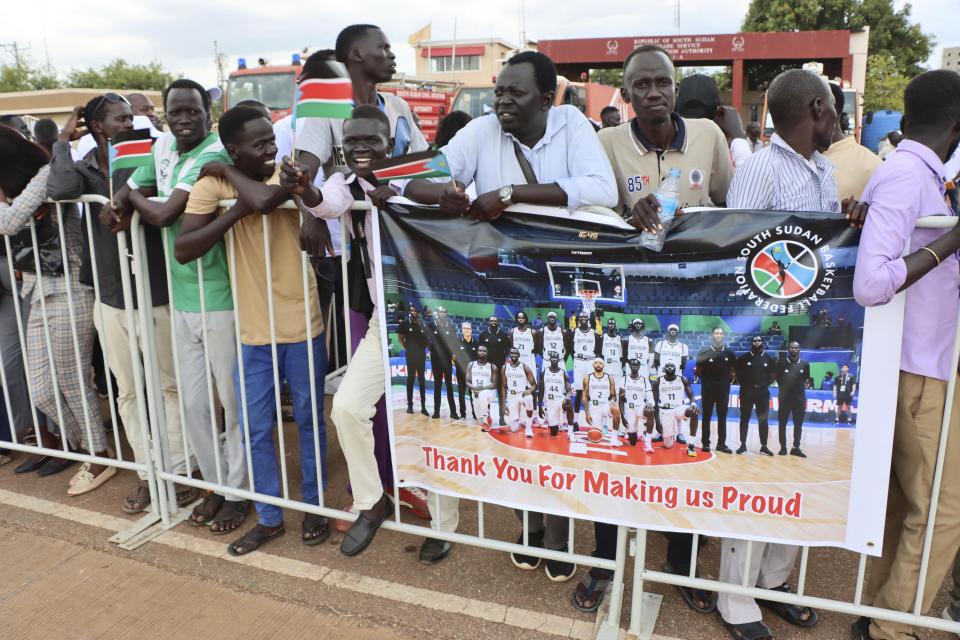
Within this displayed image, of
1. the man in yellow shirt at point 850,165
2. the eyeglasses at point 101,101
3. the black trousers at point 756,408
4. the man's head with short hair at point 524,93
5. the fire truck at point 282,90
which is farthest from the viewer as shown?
the fire truck at point 282,90

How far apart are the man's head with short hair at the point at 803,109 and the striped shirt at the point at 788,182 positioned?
0.05 metres

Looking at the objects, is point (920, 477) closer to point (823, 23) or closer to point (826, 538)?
point (826, 538)

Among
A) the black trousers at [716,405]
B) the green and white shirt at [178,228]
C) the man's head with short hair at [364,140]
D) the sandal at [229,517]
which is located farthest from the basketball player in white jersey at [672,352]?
the sandal at [229,517]

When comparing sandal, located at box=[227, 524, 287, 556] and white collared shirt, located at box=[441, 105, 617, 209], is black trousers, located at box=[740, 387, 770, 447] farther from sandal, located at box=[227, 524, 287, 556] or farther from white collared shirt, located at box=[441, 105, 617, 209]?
sandal, located at box=[227, 524, 287, 556]

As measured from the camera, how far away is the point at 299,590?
3.15 metres

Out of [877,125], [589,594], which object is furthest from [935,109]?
[877,125]

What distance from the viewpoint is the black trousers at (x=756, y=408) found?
8.18 ft

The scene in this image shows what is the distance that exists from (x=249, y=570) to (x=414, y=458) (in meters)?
1.02

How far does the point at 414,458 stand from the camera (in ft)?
10.2

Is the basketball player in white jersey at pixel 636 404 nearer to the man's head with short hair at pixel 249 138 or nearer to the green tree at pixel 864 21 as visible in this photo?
the man's head with short hair at pixel 249 138

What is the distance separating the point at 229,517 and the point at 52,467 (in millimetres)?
1601

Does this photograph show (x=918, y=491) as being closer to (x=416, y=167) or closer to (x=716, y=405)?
(x=716, y=405)

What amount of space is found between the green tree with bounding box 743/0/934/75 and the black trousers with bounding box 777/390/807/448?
37.0m

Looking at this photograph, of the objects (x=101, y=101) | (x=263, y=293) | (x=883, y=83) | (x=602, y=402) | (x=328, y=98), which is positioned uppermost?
(x=883, y=83)
